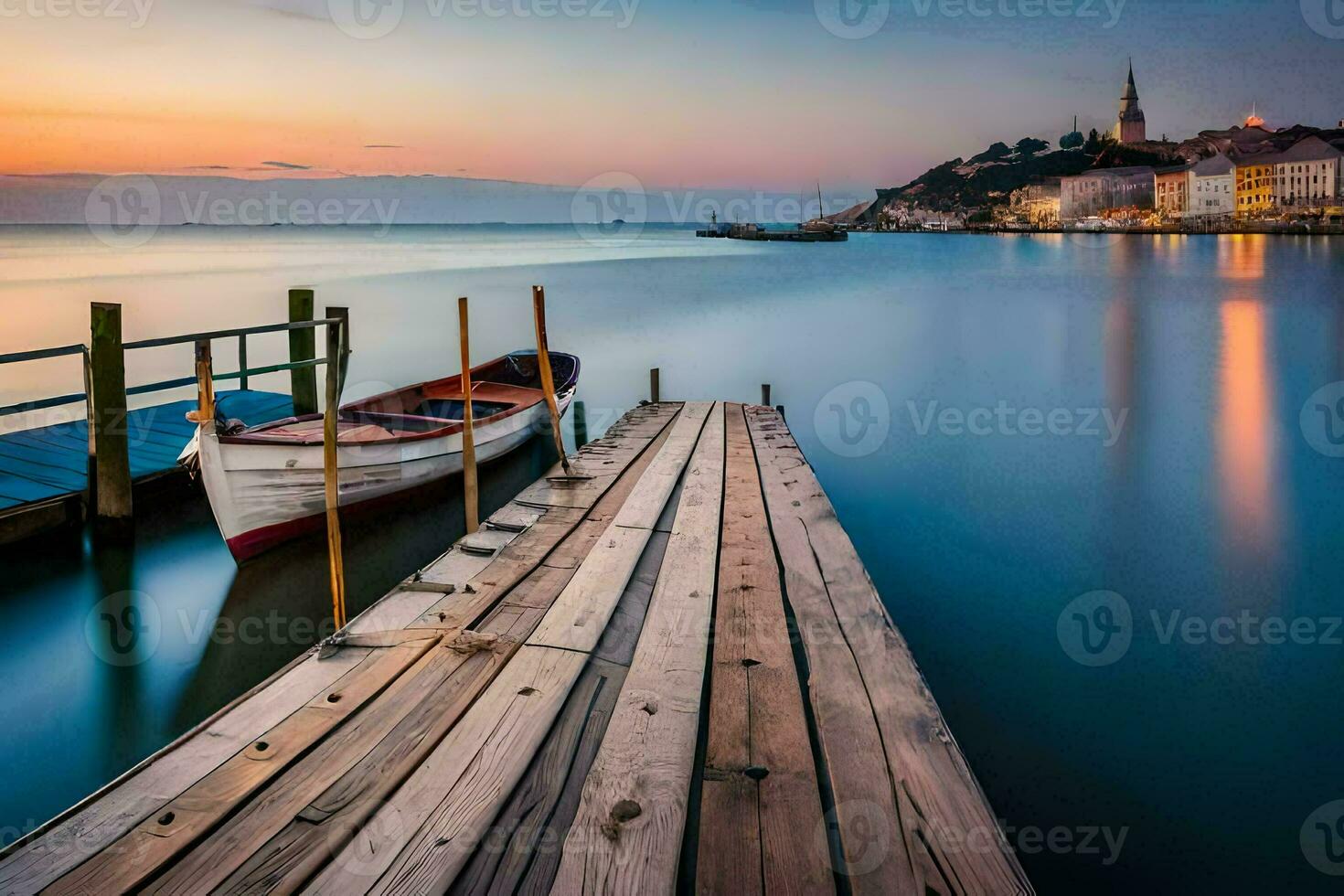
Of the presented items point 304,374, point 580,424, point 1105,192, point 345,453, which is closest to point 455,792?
point 345,453

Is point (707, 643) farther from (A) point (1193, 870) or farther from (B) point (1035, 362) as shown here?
(B) point (1035, 362)

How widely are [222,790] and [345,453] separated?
6.15 metres

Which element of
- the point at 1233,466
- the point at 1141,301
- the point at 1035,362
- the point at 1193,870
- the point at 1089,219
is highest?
the point at 1089,219

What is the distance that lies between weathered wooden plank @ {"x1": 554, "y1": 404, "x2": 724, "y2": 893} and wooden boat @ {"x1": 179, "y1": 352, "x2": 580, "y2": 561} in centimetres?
450

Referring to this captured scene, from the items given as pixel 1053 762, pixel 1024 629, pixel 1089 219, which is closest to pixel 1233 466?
pixel 1024 629

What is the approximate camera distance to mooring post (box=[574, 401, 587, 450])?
14.9 metres

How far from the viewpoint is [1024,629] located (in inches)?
287

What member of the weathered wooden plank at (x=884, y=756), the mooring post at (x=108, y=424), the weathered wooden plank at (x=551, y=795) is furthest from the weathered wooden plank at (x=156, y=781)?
the mooring post at (x=108, y=424)

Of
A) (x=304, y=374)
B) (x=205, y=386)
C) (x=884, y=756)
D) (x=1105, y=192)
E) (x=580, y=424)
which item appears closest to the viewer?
(x=884, y=756)

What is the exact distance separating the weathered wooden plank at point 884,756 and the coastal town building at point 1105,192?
188 m

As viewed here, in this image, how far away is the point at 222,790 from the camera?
10.2 feet

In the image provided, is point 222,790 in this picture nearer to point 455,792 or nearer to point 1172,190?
point 455,792

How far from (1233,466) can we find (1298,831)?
9.08 m

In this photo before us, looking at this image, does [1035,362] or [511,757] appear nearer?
[511,757]
